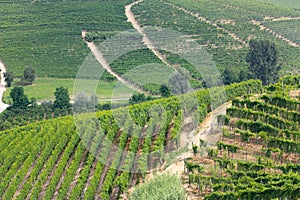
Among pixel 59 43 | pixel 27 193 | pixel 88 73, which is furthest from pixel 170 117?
pixel 59 43

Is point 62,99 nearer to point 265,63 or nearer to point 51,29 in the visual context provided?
point 265,63

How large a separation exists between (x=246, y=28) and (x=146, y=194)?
171ft

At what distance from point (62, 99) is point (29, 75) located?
9830mm

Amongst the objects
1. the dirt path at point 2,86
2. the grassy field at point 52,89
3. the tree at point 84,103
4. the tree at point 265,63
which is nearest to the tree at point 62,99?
the grassy field at point 52,89

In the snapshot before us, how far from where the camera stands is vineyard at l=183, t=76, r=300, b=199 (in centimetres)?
3028

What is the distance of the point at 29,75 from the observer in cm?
6619

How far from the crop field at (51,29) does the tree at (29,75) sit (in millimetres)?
2334

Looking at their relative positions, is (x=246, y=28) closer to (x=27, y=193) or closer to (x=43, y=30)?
(x=43, y=30)

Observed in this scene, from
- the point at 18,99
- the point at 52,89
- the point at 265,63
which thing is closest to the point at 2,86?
the point at 52,89

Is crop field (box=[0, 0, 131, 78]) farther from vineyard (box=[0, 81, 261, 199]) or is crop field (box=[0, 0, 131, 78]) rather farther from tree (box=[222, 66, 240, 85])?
vineyard (box=[0, 81, 261, 199])

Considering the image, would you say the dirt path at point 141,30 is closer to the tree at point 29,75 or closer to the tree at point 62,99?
the tree at point 62,99

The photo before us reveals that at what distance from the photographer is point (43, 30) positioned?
80688mm

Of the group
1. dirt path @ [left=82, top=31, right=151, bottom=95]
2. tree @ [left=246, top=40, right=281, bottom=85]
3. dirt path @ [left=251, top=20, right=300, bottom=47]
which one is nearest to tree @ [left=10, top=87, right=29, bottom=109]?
dirt path @ [left=82, top=31, right=151, bottom=95]

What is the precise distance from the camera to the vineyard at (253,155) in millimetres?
30281
